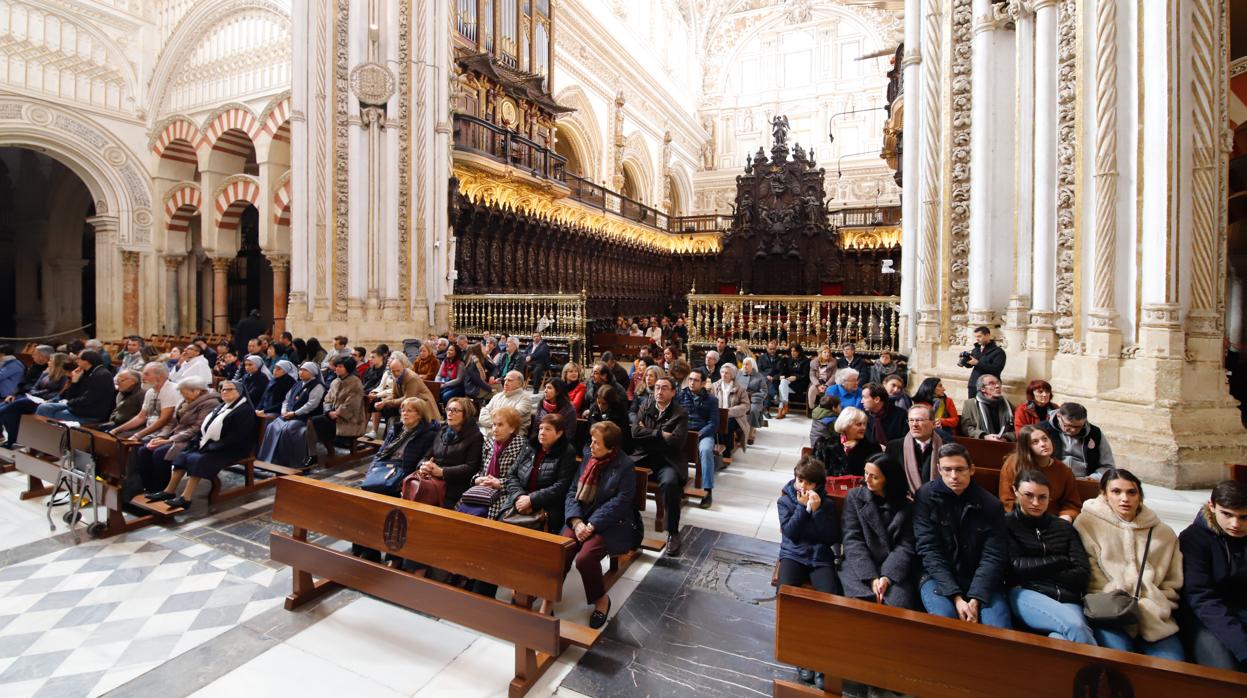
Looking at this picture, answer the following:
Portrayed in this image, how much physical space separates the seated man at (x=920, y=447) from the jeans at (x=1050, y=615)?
976 mm

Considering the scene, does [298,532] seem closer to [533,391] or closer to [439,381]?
[439,381]

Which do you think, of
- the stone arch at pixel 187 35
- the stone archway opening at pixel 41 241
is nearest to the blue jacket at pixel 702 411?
the stone arch at pixel 187 35

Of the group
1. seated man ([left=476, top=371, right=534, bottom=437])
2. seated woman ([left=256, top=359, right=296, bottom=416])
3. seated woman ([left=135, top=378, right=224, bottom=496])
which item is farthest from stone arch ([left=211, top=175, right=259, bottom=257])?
seated man ([left=476, top=371, right=534, bottom=437])

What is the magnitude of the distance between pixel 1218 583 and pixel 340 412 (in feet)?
20.5

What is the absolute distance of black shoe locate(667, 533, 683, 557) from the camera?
3.92 meters

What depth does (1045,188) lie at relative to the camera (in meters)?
6.39

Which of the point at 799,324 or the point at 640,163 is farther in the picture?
the point at 640,163

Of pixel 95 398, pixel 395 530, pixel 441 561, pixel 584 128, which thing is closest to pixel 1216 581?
pixel 441 561

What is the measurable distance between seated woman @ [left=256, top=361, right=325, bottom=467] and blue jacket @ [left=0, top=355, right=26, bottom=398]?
3525mm

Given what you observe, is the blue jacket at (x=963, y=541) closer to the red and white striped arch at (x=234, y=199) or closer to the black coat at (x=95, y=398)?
the black coat at (x=95, y=398)

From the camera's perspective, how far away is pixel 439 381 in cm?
760

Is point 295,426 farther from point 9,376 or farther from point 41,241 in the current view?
point 41,241

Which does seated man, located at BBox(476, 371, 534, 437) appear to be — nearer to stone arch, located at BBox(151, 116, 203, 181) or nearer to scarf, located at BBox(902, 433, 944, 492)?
scarf, located at BBox(902, 433, 944, 492)

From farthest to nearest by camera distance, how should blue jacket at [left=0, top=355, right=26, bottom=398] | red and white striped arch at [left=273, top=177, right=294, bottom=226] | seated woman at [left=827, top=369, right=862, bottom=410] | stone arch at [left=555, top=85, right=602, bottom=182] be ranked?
1. stone arch at [left=555, top=85, right=602, bottom=182]
2. red and white striped arch at [left=273, top=177, right=294, bottom=226]
3. blue jacket at [left=0, top=355, right=26, bottom=398]
4. seated woman at [left=827, top=369, right=862, bottom=410]
